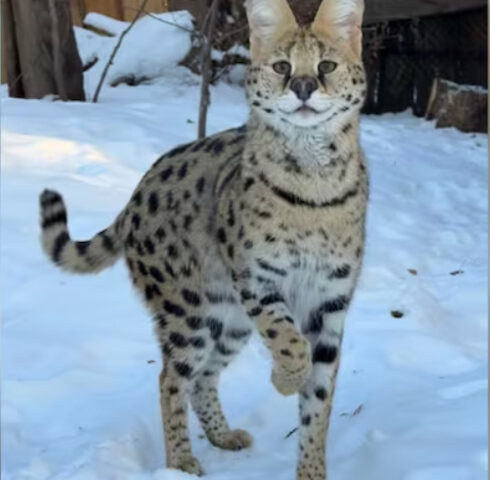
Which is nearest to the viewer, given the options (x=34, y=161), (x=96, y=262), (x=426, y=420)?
(x=426, y=420)

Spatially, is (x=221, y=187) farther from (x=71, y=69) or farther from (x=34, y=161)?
(x=71, y=69)

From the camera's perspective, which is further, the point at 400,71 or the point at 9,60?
the point at 400,71

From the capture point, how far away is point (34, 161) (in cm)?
599

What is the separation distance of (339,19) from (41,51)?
19.0 feet

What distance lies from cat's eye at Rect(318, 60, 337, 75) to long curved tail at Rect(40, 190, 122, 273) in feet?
3.54

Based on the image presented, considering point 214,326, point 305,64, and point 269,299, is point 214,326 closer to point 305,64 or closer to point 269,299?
point 269,299

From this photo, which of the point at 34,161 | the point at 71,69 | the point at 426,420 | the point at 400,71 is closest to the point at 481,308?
the point at 426,420

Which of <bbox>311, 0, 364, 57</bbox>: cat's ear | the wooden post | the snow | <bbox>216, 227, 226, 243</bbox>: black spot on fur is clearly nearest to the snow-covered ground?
<bbox>216, 227, 226, 243</bbox>: black spot on fur

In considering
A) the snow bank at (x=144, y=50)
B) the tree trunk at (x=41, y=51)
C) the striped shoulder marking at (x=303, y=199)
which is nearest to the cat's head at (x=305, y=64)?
the striped shoulder marking at (x=303, y=199)

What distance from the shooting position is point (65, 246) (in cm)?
338

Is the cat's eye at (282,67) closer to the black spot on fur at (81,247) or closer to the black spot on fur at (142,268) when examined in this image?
the black spot on fur at (142,268)

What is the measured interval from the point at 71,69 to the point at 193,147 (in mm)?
5030

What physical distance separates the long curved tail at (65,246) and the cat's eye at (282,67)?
991 millimetres

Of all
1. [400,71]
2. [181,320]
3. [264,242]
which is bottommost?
[400,71]
